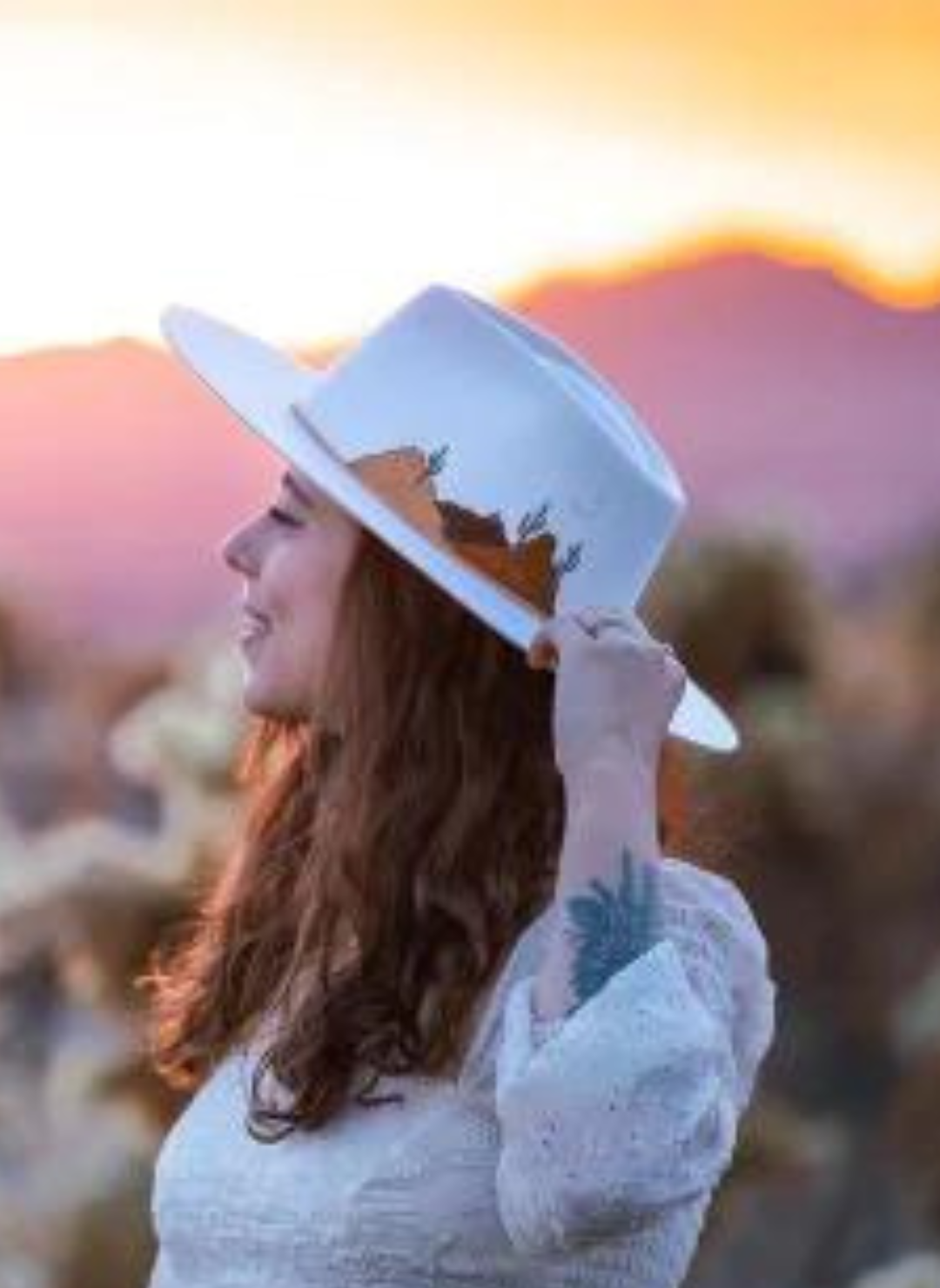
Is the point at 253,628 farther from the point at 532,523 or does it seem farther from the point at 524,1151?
the point at 524,1151

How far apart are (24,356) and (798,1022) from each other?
277 centimetres

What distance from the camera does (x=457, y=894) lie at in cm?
266

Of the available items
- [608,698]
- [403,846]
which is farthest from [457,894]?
[608,698]

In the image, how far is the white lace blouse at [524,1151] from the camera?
244 centimetres

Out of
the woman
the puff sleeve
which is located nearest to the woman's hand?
the woman

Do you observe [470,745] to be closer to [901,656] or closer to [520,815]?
[520,815]

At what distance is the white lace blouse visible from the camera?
2443 mm

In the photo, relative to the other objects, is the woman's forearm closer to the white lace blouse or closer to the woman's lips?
the white lace blouse

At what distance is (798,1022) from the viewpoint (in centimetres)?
848

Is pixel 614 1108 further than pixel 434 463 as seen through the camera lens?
No

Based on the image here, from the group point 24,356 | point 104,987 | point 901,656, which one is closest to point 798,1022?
point 901,656

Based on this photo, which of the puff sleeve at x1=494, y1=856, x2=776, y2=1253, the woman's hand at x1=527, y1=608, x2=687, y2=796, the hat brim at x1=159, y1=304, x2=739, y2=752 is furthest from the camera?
the hat brim at x1=159, y1=304, x2=739, y2=752

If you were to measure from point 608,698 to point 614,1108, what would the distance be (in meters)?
0.25

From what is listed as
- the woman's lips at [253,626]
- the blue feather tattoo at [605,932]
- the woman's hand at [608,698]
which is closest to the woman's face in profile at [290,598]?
the woman's lips at [253,626]
